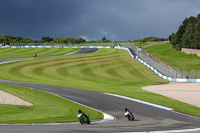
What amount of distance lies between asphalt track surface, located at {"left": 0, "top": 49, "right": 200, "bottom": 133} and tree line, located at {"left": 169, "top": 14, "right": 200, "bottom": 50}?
71.5 meters

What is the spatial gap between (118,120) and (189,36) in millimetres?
88309

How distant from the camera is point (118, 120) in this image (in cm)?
1817

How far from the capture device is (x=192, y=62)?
80.4m

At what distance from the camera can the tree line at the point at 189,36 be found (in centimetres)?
9559

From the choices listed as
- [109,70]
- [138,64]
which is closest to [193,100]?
[109,70]

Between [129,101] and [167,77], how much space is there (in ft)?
80.4

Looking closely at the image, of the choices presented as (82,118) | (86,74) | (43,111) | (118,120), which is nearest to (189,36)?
(86,74)

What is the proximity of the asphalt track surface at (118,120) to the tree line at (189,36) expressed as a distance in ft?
235

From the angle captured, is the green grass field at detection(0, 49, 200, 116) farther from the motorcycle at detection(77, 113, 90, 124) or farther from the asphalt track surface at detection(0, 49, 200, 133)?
the motorcycle at detection(77, 113, 90, 124)

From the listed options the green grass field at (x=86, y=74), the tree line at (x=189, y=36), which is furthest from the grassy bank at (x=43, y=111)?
the tree line at (x=189, y=36)

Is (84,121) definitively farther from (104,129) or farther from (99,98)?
(99,98)

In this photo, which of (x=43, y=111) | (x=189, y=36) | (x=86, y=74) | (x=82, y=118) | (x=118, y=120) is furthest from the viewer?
(x=189, y=36)

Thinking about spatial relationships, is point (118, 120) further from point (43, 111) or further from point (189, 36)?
point (189, 36)

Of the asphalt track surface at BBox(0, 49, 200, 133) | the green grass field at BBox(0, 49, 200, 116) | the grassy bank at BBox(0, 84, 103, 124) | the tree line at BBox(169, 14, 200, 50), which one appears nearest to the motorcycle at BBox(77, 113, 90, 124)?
the asphalt track surface at BBox(0, 49, 200, 133)
